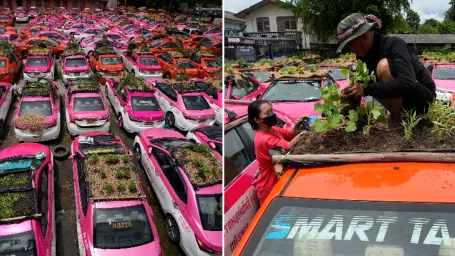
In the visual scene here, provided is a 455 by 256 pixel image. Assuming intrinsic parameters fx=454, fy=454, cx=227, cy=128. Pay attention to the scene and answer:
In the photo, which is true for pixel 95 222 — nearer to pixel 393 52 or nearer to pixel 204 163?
pixel 204 163

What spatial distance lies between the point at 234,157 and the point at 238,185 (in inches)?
20.3

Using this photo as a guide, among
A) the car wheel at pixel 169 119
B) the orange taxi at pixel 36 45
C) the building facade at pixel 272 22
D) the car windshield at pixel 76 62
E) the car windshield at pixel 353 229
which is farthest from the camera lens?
the orange taxi at pixel 36 45

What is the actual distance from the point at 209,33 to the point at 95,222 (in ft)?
101

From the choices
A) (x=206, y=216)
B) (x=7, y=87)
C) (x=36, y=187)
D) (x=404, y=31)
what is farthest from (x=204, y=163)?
(x=404, y=31)

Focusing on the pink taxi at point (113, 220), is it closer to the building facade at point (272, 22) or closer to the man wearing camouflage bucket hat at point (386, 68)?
Result: the man wearing camouflage bucket hat at point (386, 68)

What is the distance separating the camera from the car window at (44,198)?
310 inches

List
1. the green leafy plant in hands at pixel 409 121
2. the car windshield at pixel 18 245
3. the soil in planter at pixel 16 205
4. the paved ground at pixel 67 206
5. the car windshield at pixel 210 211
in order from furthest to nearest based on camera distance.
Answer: the paved ground at pixel 67 206
the car windshield at pixel 210 211
the soil in planter at pixel 16 205
the car windshield at pixel 18 245
the green leafy plant in hands at pixel 409 121

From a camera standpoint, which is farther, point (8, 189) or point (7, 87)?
point (7, 87)

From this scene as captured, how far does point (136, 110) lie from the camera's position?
50.3ft

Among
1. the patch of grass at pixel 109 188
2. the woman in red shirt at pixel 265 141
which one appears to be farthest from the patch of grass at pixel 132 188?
the woman in red shirt at pixel 265 141

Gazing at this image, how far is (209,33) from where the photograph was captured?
3734cm

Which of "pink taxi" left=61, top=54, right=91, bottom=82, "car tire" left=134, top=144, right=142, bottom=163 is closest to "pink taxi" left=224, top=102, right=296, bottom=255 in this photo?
"car tire" left=134, top=144, right=142, bottom=163

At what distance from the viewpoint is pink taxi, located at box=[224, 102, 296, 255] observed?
4312 millimetres

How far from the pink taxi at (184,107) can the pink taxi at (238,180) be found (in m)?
9.13
